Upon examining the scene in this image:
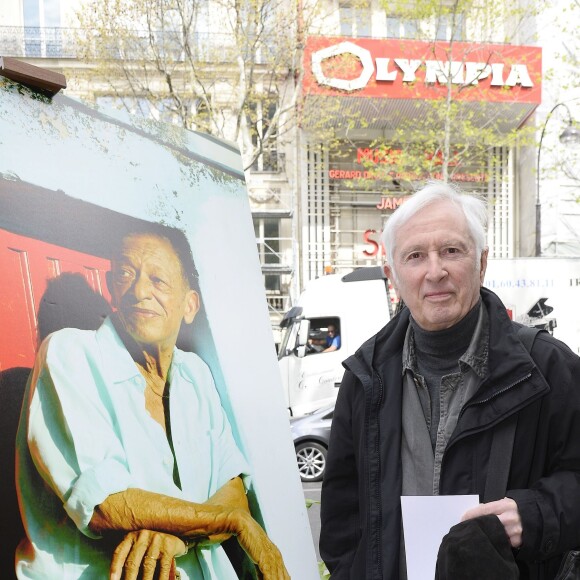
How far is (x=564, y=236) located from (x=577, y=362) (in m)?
20.6

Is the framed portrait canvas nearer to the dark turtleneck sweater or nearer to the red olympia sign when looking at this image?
the dark turtleneck sweater

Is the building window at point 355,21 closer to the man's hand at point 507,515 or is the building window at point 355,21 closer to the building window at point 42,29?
the building window at point 42,29

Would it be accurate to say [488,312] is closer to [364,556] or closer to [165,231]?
[364,556]

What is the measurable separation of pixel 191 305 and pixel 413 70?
18.4 metres

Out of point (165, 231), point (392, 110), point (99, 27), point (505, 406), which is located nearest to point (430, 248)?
point (505, 406)

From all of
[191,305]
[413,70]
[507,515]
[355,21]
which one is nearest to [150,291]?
[191,305]

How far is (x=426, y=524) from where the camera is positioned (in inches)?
60.1

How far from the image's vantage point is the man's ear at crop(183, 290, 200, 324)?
1690mm

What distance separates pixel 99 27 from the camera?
13.8 meters

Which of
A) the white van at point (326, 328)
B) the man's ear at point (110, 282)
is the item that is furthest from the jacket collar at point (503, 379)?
the white van at point (326, 328)

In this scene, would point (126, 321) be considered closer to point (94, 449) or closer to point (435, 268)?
point (94, 449)

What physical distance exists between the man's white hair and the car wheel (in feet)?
24.2

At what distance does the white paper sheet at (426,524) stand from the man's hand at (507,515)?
0.13 ft

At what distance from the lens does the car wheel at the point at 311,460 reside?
29.0ft
